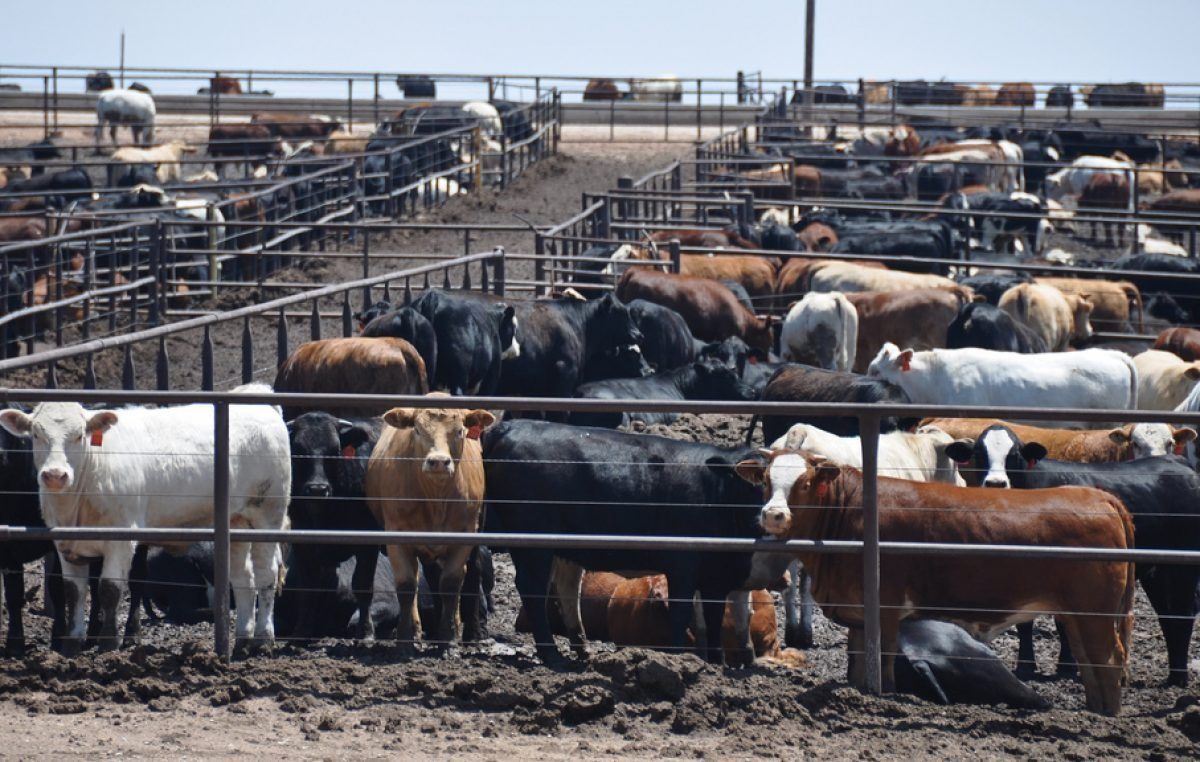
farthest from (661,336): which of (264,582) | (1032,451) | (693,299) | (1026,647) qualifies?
(264,582)

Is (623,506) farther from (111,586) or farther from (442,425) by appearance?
(111,586)

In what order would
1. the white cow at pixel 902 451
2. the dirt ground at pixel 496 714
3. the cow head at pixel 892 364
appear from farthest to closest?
1. the cow head at pixel 892 364
2. the white cow at pixel 902 451
3. the dirt ground at pixel 496 714

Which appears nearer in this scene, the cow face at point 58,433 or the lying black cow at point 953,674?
the cow face at point 58,433

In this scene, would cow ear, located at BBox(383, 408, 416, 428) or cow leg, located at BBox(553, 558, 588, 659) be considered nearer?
cow ear, located at BBox(383, 408, 416, 428)

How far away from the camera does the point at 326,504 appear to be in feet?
26.5

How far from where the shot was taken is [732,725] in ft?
18.5

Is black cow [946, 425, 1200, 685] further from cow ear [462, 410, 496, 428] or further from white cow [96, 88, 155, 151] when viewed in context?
white cow [96, 88, 155, 151]

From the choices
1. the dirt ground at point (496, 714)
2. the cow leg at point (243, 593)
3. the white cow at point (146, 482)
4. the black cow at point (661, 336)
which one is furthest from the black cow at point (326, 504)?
the black cow at point (661, 336)

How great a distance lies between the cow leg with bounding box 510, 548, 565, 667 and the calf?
8.15 metres

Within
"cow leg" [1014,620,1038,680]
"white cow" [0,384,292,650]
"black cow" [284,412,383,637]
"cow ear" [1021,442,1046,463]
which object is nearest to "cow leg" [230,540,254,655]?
"white cow" [0,384,292,650]

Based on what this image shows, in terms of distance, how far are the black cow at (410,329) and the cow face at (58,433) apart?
16.0 ft

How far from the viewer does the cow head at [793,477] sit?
6480 millimetres

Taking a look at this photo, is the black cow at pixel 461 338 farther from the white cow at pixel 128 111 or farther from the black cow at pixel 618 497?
the white cow at pixel 128 111

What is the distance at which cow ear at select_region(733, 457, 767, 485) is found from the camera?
663cm
